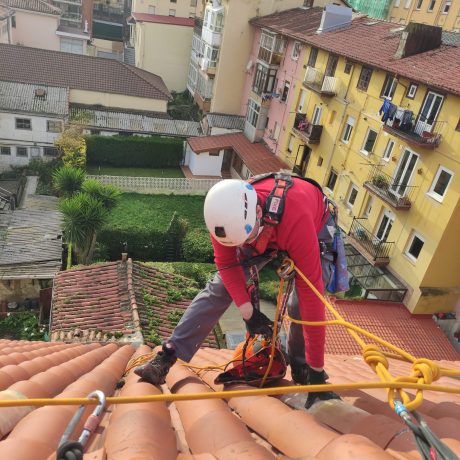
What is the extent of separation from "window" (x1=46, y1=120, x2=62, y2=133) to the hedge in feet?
5.96

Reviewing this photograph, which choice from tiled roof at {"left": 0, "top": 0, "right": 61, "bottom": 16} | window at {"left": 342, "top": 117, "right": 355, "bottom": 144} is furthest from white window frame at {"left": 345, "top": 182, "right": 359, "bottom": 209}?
tiled roof at {"left": 0, "top": 0, "right": 61, "bottom": 16}

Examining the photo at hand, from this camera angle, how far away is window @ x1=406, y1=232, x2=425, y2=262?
16625 mm

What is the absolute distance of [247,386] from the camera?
4.09 meters

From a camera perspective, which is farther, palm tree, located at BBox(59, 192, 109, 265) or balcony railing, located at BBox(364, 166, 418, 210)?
palm tree, located at BBox(59, 192, 109, 265)

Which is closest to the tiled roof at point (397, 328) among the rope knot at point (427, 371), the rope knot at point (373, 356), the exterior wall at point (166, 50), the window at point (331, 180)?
the window at point (331, 180)

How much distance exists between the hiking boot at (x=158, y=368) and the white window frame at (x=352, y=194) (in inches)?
676

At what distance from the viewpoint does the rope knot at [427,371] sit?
1947 millimetres

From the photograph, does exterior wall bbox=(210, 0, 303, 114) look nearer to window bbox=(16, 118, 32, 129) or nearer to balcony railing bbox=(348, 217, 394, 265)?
window bbox=(16, 118, 32, 129)

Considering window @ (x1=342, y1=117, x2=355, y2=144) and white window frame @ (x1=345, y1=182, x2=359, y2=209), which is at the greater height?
window @ (x1=342, y1=117, x2=355, y2=144)

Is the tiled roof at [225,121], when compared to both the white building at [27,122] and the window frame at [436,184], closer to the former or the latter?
the white building at [27,122]

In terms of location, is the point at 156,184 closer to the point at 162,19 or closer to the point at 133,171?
the point at 133,171

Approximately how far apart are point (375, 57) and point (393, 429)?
19.6 metres

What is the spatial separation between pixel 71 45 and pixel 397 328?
45.3 metres

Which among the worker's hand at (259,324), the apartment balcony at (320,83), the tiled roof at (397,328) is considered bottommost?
the tiled roof at (397,328)
